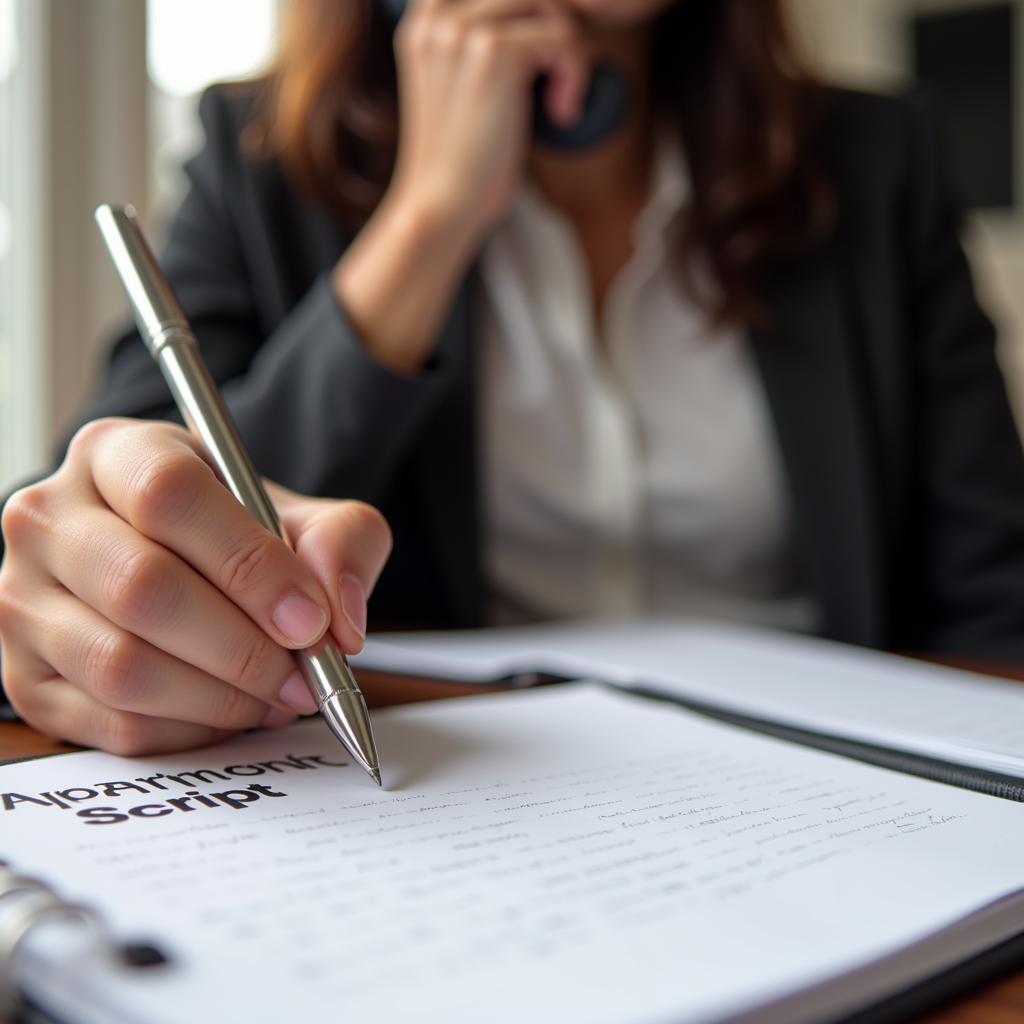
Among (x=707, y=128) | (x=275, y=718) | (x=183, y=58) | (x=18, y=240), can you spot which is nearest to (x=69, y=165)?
(x=18, y=240)

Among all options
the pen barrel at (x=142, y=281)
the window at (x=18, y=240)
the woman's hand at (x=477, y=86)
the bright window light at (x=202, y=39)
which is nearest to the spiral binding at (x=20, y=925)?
the pen barrel at (x=142, y=281)

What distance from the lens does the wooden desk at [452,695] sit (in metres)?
0.24

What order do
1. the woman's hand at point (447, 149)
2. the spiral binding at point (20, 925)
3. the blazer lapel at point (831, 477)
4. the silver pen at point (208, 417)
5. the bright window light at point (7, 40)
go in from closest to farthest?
the spiral binding at point (20, 925) < the silver pen at point (208, 417) < the woman's hand at point (447, 149) < the blazer lapel at point (831, 477) < the bright window light at point (7, 40)

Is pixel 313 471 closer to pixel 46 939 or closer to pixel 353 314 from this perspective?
pixel 353 314

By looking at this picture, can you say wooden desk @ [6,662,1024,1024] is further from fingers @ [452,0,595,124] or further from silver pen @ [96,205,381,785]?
fingers @ [452,0,595,124]

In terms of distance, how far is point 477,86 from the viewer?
2.74 feet

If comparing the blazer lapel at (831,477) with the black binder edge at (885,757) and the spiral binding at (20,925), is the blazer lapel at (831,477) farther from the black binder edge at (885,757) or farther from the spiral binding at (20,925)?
the spiral binding at (20,925)

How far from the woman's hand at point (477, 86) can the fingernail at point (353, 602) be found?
48 cm

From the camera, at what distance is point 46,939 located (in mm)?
215

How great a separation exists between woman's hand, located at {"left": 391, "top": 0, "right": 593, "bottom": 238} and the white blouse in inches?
4.1

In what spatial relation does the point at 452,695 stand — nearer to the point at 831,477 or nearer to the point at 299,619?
the point at 299,619

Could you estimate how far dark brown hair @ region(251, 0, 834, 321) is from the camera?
891 mm

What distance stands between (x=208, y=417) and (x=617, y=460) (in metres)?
0.51

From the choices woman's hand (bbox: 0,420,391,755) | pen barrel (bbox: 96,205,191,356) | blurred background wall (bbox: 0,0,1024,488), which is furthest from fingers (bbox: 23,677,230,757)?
blurred background wall (bbox: 0,0,1024,488)
